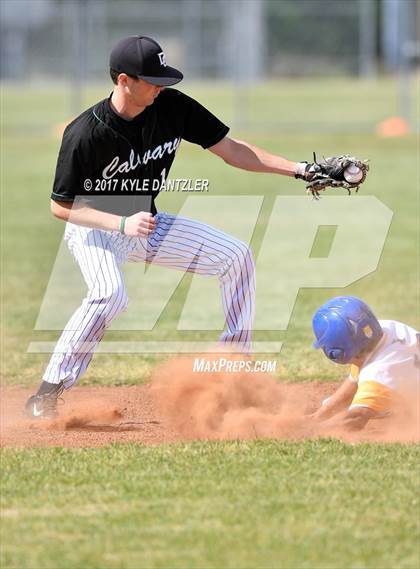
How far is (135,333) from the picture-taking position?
10.5 metres

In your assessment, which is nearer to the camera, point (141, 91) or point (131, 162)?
point (141, 91)

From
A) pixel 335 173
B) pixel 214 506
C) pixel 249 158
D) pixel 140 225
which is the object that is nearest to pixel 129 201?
pixel 140 225

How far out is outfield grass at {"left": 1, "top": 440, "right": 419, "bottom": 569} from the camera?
4723 mm

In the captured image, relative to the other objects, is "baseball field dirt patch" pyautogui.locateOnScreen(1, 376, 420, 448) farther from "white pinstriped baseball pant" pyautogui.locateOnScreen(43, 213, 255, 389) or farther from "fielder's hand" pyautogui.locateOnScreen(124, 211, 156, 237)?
"fielder's hand" pyautogui.locateOnScreen(124, 211, 156, 237)

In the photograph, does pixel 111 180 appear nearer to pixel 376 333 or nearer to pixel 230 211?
pixel 376 333

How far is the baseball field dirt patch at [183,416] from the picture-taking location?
677 cm

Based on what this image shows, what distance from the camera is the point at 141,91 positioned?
693 cm

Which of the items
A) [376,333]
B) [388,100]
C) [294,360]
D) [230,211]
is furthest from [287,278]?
[388,100]

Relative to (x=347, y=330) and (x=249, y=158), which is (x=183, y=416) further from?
(x=249, y=158)

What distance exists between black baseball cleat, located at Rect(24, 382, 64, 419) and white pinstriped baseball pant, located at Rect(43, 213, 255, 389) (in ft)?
0.19

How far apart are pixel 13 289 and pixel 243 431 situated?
238 inches

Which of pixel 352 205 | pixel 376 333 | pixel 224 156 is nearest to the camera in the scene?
pixel 376 333

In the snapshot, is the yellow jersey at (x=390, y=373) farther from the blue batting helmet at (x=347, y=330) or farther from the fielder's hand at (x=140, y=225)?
the fielder's hand at (x=140, y=225)

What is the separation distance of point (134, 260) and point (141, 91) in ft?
3.88
